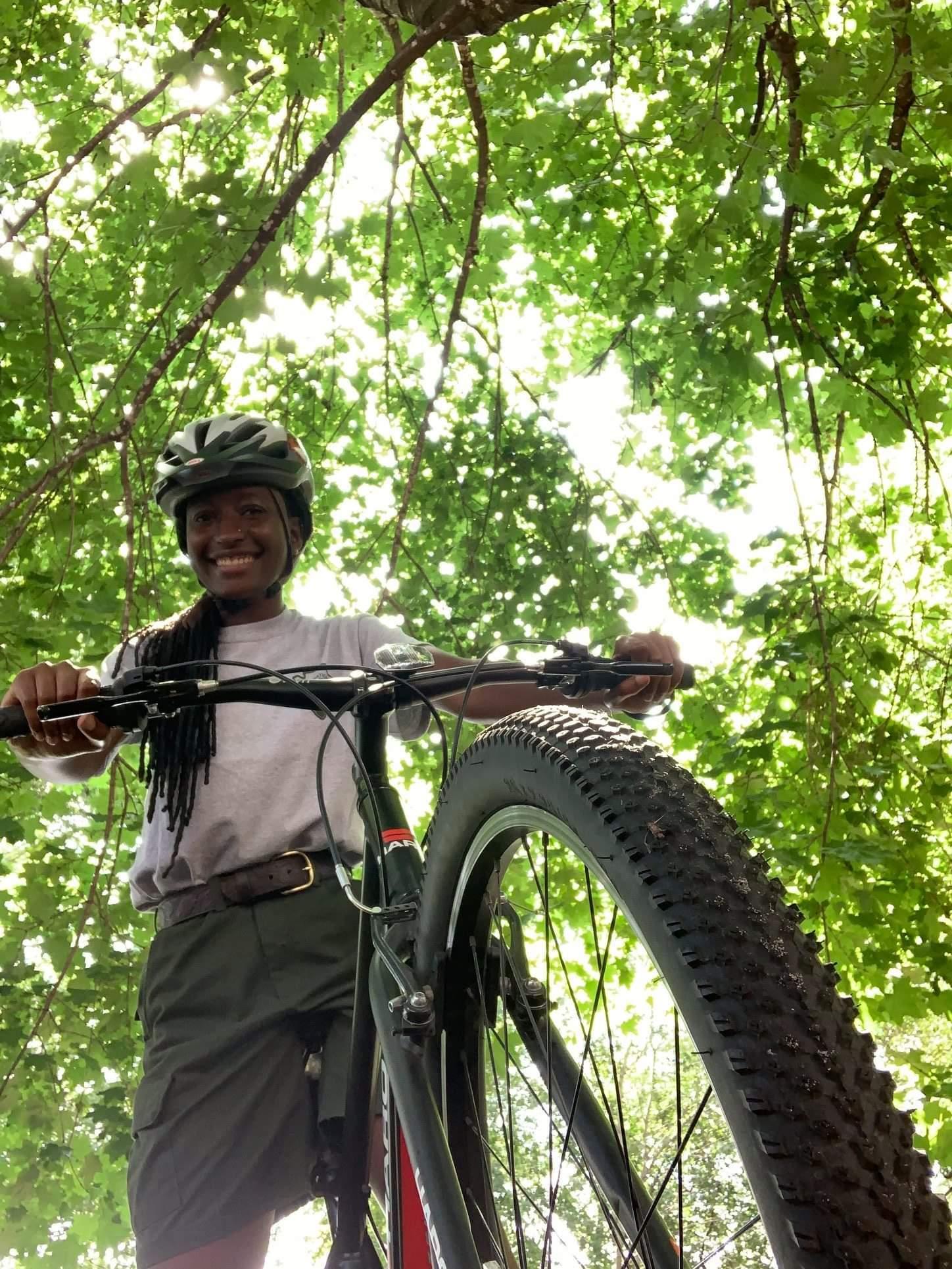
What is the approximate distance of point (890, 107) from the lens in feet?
10.3

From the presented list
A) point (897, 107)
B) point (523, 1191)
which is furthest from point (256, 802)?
point (897, 107)

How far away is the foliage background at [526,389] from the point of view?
2869 mm

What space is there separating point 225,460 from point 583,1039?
128cm

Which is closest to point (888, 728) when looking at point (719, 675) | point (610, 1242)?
point (719, 675)

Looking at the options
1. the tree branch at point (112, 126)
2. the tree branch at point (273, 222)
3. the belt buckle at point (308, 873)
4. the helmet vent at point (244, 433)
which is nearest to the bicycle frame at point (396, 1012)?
the belt buckle at point (308, 873)

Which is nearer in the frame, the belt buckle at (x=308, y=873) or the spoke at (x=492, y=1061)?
the spoke at (x=492, y=1061)

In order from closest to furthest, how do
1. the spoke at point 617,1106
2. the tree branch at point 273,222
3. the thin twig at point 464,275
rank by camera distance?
1. the spoke at point 617,1106
2. the tree branch at point 273,222
3. the thin twig at point 464,275

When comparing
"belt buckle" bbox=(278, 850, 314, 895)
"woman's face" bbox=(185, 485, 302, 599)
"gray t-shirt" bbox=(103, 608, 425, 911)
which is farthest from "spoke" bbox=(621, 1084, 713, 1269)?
"woman's face" bbox=(185, 485, 302, 599)

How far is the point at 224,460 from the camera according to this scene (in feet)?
6.88

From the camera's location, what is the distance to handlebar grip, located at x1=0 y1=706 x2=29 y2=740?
1.35 meters

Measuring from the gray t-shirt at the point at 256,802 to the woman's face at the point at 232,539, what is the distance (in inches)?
7.5

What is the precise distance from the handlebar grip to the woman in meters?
0.03

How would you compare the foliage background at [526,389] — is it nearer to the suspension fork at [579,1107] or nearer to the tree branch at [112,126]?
the tree branch at [112,126]

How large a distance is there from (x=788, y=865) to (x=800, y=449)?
3.28m
